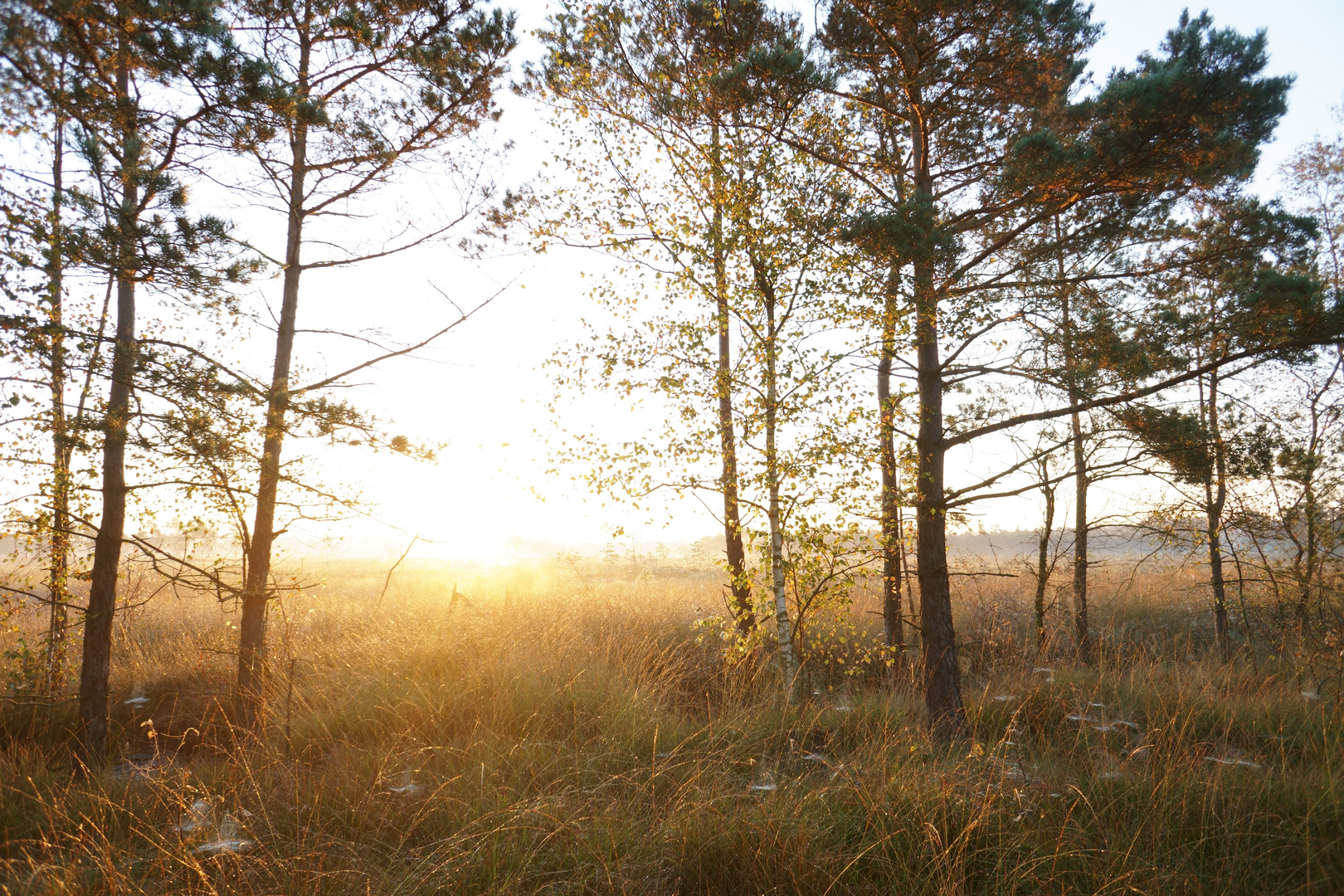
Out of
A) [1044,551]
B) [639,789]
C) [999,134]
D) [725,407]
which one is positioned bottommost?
[639,789]

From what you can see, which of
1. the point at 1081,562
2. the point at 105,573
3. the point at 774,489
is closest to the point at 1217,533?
the point at 1081,562

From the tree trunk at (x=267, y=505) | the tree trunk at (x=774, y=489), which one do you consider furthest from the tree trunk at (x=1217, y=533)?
the tree trunk at (x=267, y=505)

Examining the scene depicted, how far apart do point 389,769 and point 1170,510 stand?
11.0 metres

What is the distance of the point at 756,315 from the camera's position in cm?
641

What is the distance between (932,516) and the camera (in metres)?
6.13

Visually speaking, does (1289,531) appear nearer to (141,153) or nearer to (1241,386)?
(1241,386)

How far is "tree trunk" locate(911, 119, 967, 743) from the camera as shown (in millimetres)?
5781

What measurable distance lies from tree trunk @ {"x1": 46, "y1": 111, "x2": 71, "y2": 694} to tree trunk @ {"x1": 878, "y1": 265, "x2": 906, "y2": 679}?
6687 mm

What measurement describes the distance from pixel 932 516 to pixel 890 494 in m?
0.47

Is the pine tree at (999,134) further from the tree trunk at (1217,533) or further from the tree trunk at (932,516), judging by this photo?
the tree trunk at (1217,533)

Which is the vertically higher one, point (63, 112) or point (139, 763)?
point (63, 112)

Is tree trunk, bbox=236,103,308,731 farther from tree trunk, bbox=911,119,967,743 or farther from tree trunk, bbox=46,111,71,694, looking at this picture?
tree trunk, bbox=911,119,967,743

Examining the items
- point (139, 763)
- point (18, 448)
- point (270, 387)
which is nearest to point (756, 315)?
point (270, 387)

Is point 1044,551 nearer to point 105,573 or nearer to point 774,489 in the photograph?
point 774,489
